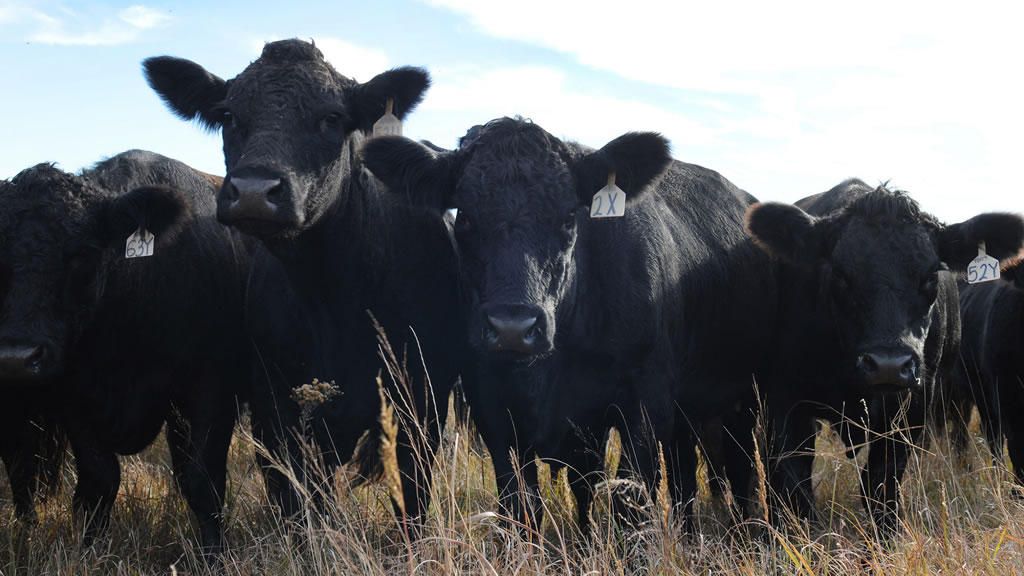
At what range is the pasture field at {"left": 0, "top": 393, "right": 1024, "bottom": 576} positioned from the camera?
11.2 feet

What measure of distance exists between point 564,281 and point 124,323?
2487 mm

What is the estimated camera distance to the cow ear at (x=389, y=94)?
197 inches

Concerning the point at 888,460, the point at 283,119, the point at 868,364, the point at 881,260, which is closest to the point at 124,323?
the point at 283,119

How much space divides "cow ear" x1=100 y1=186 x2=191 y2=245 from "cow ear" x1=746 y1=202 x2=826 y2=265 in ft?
10.5

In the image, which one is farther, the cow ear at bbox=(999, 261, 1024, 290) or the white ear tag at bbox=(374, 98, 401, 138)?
the cow ear at bbox=(999, 261, 1024, 290)

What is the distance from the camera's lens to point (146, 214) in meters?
5.12

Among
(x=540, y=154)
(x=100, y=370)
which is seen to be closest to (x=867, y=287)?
(x=540, y=154)

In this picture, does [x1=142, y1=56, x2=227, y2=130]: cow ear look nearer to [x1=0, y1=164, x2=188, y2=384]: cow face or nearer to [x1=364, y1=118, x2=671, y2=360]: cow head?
[x1=0, y1=164, x2=188, y2=384]: cow face

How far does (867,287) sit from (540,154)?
1851 mm

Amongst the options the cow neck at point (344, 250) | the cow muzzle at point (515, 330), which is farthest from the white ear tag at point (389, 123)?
the cow muzzle at point (515, 330)

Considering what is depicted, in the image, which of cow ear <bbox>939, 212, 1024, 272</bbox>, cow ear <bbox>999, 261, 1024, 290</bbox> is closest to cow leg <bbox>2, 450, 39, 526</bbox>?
cow ear <bbox>939, 212, 1024, 272</bbox>

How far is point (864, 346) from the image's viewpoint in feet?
15.6

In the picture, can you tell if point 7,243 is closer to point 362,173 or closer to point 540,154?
point 362,173

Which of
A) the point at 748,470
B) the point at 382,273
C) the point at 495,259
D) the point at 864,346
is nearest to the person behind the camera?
the point at 495,259
